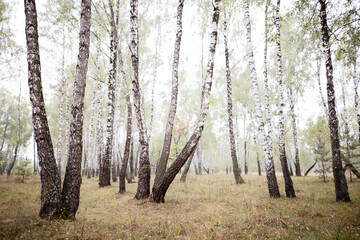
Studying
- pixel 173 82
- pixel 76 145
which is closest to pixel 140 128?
pixel 173 82

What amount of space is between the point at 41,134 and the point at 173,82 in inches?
201

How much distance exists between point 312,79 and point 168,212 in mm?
20510

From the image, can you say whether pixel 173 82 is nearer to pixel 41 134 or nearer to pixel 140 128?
pixel 140 128

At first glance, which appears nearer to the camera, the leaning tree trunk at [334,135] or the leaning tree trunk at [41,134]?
the leaning tree trunk at [41,134]

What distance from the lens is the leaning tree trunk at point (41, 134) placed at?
421cm

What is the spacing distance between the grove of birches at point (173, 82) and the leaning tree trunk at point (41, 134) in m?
0.03

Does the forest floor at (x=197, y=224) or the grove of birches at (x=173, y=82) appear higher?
the grove of birches at (x=173, y=82)

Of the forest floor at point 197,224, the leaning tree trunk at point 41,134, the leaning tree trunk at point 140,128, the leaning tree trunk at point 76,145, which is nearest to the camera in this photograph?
the forest floor at point 197,224

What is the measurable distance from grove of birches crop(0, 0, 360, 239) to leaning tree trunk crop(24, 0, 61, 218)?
0.03 meters

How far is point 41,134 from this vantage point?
4.23m

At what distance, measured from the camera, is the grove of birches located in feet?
16.1

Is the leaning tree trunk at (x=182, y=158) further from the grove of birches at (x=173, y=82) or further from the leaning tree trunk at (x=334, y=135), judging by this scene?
the leaning tree trunk at (x=334, y=135)

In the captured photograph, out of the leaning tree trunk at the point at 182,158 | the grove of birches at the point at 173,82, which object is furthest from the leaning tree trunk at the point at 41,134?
the leaning tree trunk at the point at 182,158

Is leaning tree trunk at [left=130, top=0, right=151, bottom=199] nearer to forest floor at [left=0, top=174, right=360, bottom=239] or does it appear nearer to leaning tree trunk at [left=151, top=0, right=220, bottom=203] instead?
leaning tree trunk at [left=151, top=0, right=220, bottom=203]
